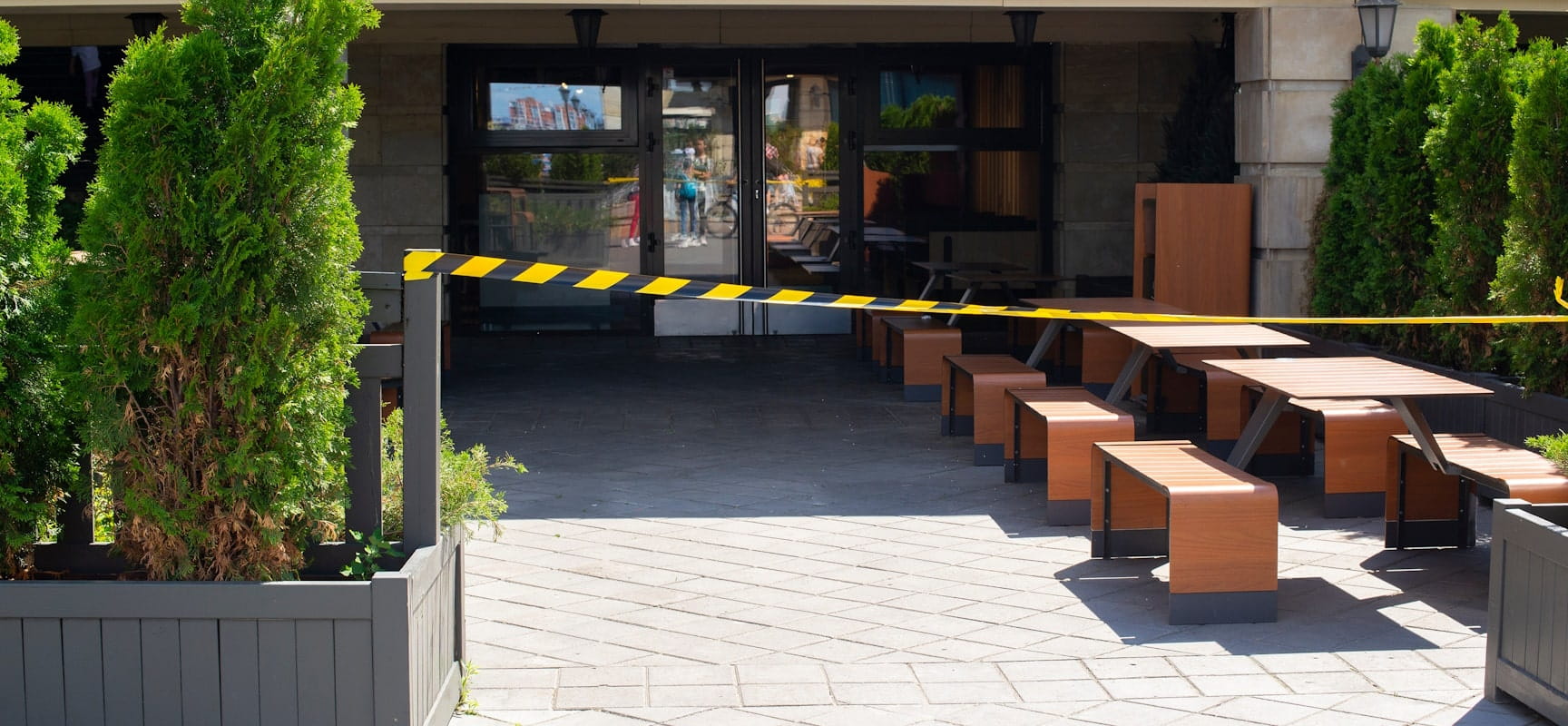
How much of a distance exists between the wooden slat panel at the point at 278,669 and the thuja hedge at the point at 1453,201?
241 inches

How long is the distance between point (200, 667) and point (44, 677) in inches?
15.6

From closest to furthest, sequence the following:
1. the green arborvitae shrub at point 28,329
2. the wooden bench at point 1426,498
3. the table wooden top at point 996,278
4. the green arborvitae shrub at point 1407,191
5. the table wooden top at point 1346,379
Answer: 1. the green arborvitae shrub at point 28,329
2. the table wooden top at point 1346,379
3. the wooden bench at point 1426,498
4. the green arborvitae shrub at point 1407,191
5. the table wooden top at point 996,278

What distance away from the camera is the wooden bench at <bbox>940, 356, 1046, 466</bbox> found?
8.70 meters

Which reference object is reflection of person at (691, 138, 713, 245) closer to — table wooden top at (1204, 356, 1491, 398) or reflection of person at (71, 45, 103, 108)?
reflection of person at (71, 45, 103, 108)

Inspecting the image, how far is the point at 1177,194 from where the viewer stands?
36.5ft

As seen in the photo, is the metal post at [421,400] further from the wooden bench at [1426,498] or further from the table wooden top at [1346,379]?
the wooden bench at [1426,498]

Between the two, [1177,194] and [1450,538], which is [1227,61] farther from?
[1450,538]

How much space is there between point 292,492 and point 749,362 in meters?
9.38

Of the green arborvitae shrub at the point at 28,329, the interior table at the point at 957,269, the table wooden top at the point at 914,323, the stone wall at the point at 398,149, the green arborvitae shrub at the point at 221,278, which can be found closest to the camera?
the green arborvitae shrub at the point at 221,278

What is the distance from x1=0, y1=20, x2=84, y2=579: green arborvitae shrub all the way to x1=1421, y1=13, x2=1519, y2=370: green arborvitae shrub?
7.10m

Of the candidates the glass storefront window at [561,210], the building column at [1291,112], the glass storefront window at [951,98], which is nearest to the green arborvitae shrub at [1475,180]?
the building column at [1291,112]

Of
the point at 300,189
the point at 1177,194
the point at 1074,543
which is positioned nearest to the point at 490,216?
the point at 1177,194

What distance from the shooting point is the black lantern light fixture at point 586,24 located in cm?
1179

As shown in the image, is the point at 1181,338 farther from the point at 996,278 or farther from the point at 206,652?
the point at 206,652
